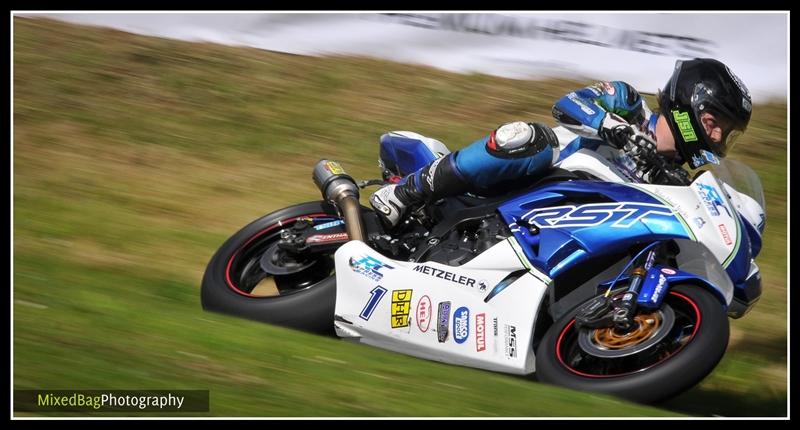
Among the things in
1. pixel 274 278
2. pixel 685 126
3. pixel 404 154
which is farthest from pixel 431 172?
pixel 685 126

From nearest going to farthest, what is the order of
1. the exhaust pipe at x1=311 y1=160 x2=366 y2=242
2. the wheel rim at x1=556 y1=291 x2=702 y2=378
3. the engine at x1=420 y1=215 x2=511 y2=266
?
the wheel rim at x1=556 y1=291 x2=702 y2=378, the engine at x1=420 y1=215 x2=511 y2=266, the exhaust pipe at x1=311 y1=160 x2=366 y2=242

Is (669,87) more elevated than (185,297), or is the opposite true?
(669,87)

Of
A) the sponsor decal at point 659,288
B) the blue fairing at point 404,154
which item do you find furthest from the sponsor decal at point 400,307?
the sponsor decal at point 659,288

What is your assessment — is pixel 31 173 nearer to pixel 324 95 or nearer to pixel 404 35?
pixel 324 95

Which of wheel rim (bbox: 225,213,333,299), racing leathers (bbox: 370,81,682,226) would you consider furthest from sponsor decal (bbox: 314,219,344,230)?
racing leathers (bbox: 370,81,682,226)

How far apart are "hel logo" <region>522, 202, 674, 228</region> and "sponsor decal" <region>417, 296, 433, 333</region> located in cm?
63

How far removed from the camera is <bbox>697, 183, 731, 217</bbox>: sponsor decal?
15.8ft

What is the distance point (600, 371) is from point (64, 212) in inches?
172

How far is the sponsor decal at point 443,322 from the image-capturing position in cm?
504

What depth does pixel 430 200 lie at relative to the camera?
549 cm

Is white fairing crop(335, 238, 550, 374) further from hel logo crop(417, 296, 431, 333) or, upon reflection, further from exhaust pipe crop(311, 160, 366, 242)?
exhaust pipe crop(311, 160, 366, 242)

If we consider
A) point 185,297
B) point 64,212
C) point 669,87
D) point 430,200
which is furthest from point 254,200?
point 669,87

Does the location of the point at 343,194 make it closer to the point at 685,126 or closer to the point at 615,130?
the point at 615,130

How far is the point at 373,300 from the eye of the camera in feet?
17.3
